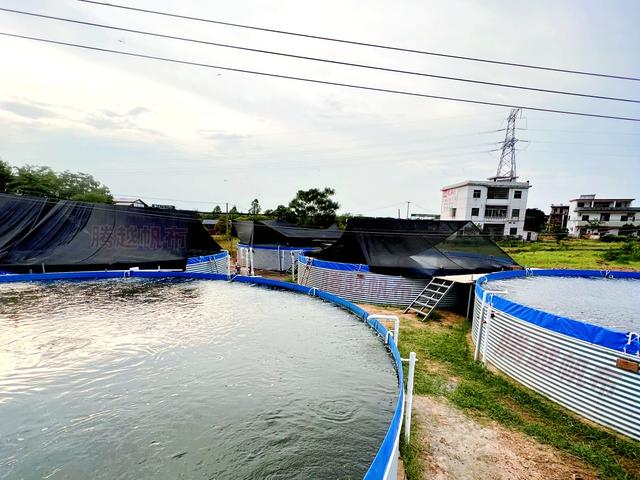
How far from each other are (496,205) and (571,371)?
38247mm

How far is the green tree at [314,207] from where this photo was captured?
107ft

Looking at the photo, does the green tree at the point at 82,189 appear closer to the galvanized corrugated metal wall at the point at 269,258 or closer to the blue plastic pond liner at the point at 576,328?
the galvanized corrugated metal wall at the point at 269,258

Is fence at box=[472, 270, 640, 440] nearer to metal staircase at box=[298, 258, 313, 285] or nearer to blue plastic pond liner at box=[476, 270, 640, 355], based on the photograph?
blue plastic pond liner at box=[476, 270, 640, 355]

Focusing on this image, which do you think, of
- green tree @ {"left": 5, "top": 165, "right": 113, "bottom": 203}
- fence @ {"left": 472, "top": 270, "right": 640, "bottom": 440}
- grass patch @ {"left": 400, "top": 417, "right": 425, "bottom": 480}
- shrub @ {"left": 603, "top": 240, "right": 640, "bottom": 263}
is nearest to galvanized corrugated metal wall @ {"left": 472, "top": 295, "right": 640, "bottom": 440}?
fence @ {"left": 472, "top": 270, "right": 640, "bottom": 440}

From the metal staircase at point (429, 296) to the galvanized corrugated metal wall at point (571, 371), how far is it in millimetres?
3788

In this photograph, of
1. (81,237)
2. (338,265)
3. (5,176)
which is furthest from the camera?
(5,176)

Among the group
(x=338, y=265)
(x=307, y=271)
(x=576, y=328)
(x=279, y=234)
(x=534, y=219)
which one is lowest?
(x=307, y=271)

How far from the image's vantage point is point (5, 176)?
30.9 m

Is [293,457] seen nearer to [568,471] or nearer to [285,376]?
[285,376]

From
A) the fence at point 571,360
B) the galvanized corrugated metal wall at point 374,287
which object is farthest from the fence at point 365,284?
the fence at point 571,360

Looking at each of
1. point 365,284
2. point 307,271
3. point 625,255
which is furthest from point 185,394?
point 625,255

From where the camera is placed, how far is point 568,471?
3.65m

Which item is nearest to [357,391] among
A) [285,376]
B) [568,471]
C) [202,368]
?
[285,376]

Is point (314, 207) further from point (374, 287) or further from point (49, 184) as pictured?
point (49, 184)
